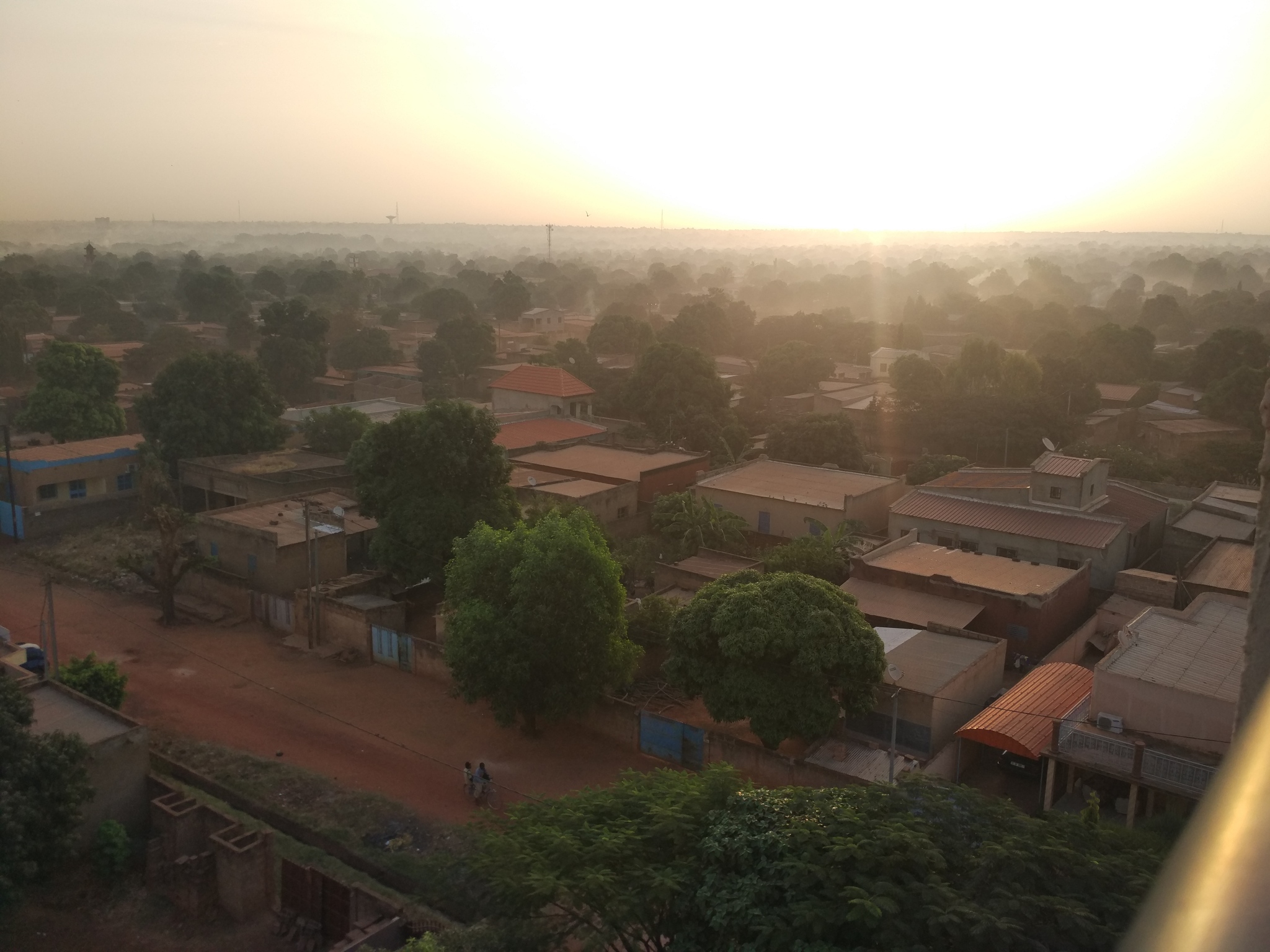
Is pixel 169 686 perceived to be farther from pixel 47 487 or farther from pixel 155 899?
pixel 47 487

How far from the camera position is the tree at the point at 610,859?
7531 millimetres

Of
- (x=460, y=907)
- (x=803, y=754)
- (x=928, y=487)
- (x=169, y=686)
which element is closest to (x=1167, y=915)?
(x=460, y=907)

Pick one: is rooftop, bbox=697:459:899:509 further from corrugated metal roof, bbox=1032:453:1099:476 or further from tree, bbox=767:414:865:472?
corrugated metal roof, bbox=1032:453:1099:476

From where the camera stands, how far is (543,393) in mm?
38375

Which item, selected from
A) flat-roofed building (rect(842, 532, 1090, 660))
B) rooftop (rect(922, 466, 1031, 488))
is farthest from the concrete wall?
rooftop (rect(922, 466, 1031, 488))

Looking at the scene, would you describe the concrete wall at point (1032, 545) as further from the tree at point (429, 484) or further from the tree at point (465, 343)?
the tree at point (465, 343)

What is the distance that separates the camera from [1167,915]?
6016mm

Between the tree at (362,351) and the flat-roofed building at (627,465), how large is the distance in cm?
2428

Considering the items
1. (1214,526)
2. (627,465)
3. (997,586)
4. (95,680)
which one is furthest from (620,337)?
(95,680)

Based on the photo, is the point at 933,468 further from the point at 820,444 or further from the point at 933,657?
the point at 933,657

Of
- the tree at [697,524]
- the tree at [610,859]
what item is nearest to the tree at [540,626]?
the tree at [610,859]

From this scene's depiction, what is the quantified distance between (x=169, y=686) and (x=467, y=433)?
23.7 feet

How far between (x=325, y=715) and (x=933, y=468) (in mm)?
19406

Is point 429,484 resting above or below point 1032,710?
above
